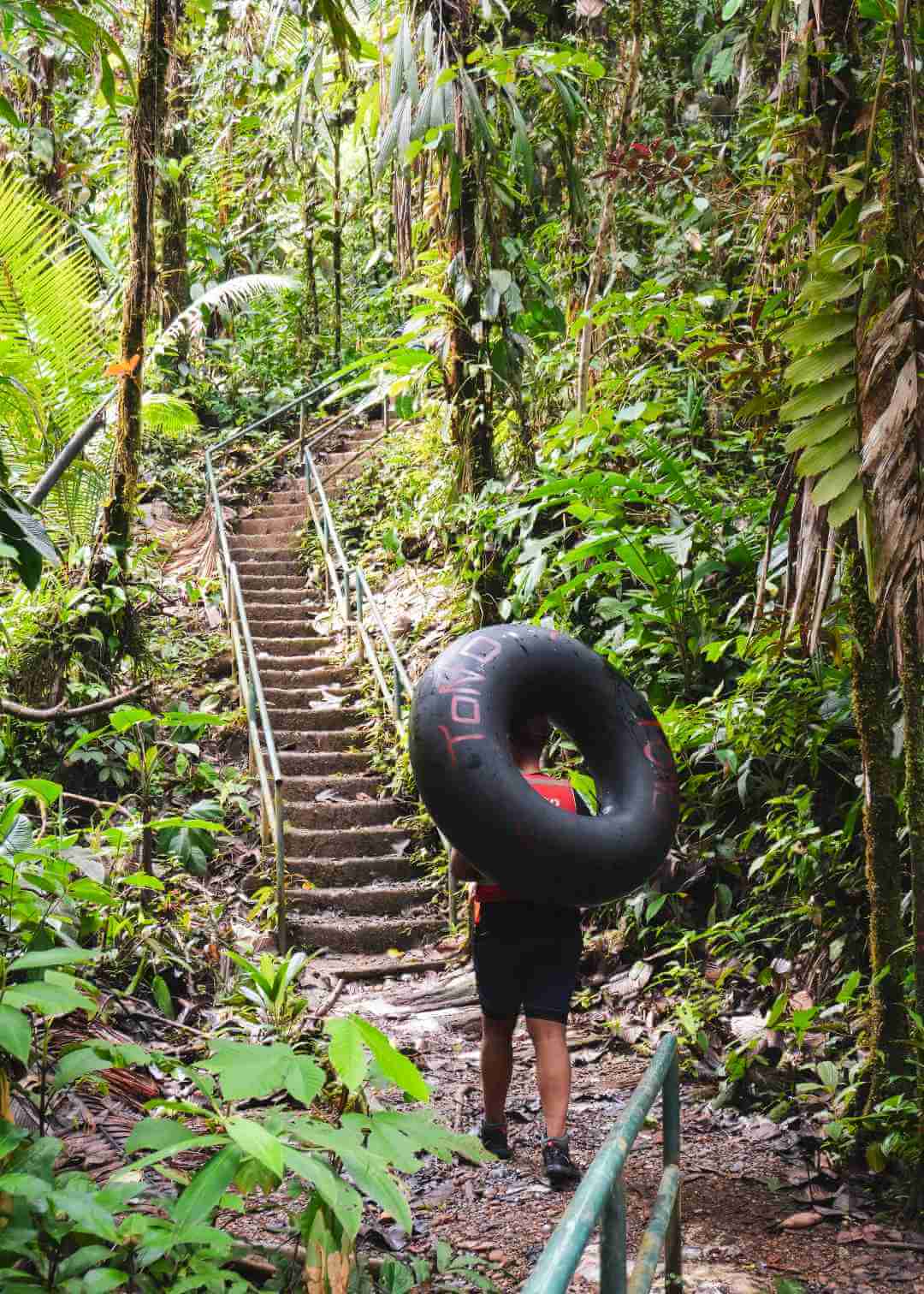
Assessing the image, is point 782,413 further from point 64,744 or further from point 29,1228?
point 64,744

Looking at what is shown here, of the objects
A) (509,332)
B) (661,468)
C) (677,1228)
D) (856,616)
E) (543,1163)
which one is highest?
(509,332)

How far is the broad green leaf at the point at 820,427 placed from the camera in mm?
2555

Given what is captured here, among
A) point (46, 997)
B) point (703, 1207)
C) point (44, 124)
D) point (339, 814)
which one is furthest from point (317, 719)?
point (44, 124)

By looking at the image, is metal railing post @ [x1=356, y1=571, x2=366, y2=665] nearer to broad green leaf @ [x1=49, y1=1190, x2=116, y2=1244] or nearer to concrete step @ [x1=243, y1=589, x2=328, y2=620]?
concrete step @ [x1=243, y1=589, x2=328, y2=620]

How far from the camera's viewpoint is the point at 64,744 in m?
5.93

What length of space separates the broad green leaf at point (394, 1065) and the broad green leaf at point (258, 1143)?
0.53 ft

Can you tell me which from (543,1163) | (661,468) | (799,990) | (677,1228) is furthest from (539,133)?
(677,1228)

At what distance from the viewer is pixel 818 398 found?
260 centimetres

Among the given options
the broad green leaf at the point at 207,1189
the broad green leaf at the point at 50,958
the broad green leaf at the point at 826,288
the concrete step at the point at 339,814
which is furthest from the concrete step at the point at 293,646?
the broad green leaf at the point at 207,1189

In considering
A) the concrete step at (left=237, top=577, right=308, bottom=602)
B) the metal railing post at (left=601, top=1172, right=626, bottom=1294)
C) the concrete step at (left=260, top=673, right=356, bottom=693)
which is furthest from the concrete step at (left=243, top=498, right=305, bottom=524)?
the metal railing post at (left=601, top=1172, right=626, bottom=1294)

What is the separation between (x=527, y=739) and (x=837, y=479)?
1133 mm

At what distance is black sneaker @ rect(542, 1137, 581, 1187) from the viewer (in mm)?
2916

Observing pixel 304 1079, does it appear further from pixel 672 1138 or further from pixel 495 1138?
pixel 495 1138

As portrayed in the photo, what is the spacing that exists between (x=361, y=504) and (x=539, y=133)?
17.4 feet
